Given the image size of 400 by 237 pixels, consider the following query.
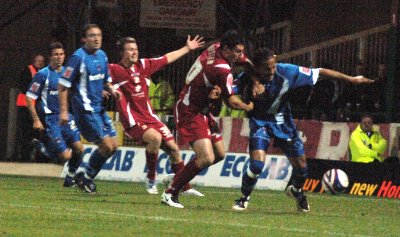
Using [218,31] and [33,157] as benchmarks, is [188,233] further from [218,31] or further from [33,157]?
[218,31]

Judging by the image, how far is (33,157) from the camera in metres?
26.1

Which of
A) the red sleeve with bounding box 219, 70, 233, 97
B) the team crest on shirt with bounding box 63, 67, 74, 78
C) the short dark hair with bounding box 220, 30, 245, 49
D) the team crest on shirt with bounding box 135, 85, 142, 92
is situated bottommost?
the team crest on shirt with bounding box 135, 85, 142, 92

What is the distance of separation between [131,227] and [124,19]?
17.4m

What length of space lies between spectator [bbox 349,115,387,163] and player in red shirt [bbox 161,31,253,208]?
591 centimetres

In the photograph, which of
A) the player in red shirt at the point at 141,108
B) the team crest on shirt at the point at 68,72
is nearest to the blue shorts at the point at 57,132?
the player in red shirt at the point at 141,108

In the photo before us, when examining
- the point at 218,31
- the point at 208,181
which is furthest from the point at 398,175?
the point at 218,31

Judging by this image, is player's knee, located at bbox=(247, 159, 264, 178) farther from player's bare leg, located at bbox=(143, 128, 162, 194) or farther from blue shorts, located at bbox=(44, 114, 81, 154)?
blue shorts, located at bbox=(44, 114, 81, 154)

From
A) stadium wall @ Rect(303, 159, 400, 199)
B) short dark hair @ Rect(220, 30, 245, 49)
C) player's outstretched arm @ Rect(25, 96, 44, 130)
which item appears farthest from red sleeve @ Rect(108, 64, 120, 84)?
stadium wall @ Rect(303, 159, 400, 199)

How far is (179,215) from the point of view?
45.8 feet

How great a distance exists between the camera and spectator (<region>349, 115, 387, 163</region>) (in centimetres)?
2142

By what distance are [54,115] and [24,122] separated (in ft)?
21.4

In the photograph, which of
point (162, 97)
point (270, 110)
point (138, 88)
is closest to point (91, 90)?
point (138, 88)

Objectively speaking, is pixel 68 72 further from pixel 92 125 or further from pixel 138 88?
pixel 138 88

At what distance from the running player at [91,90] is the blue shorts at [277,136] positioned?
2513mm
